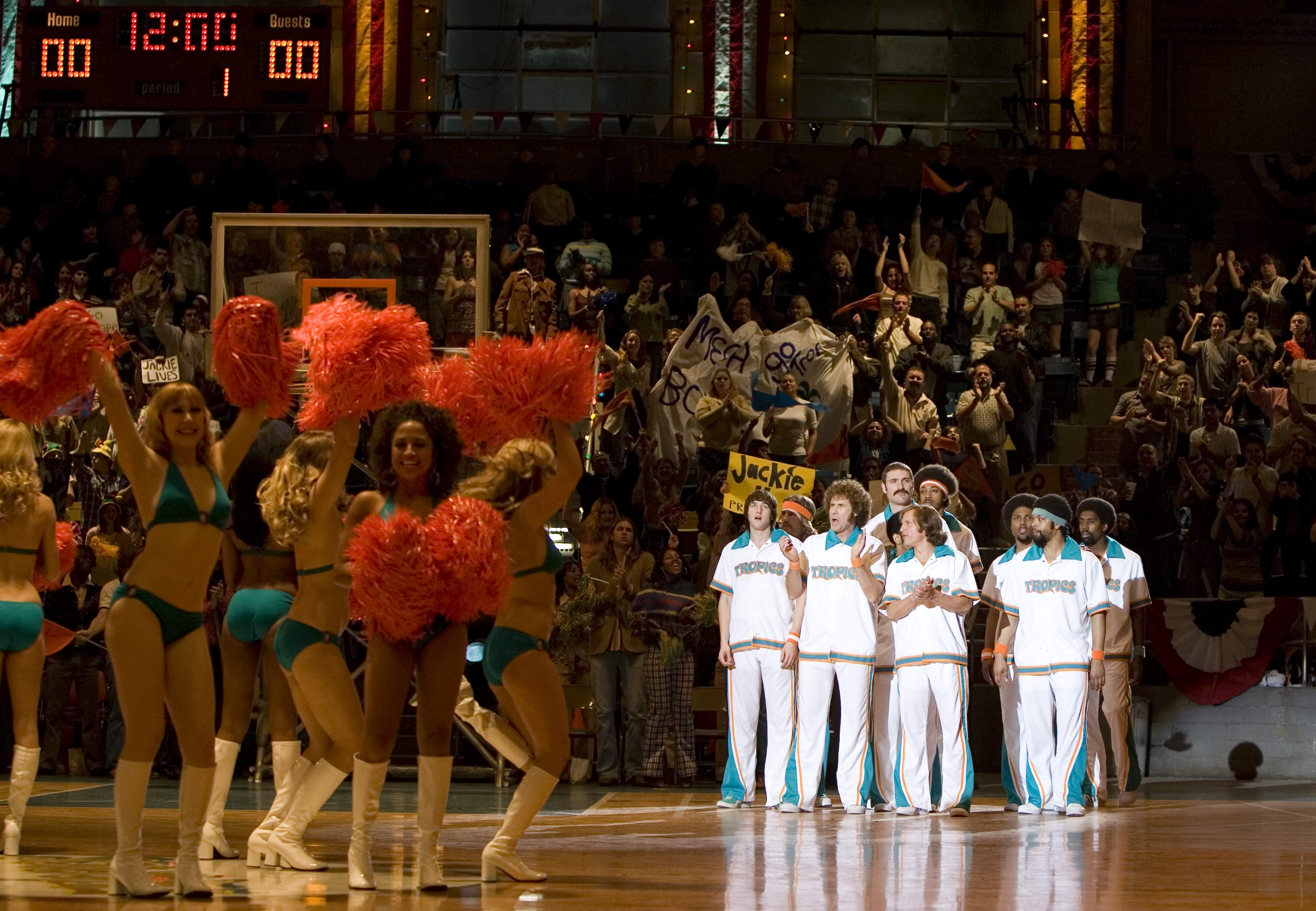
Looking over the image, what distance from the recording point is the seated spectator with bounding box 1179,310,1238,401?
16594 mm

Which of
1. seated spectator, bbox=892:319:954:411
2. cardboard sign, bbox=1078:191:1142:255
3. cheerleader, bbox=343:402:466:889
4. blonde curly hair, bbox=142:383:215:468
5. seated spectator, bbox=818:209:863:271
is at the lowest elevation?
cheerleader, bbox=343:402:466:889

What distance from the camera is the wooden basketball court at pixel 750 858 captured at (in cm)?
607

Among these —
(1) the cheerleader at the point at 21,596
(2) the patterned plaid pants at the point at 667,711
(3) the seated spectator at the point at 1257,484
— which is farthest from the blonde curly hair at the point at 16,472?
(3) the seated spectator at the point at 1257,484

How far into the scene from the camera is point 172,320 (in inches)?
695

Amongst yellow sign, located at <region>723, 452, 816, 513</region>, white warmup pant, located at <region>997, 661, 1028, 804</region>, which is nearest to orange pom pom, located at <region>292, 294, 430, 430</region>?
white warmup pant, located at <region>997, 661, 1028, 804</region>

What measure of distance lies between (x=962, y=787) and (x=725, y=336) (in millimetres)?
6657

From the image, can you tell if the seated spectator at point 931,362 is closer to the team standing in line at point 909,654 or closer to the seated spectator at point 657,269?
the seated spectator at point 657,269

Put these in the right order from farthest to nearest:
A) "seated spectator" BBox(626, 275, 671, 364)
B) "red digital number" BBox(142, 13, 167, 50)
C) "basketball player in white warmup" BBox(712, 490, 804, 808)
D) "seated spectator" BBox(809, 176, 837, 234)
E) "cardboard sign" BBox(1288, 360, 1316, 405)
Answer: "red digital number" BBox(142, 13, 167, 50)
"seated spectator" BBox(809, 176, 837, 234)
"seated spectator" BBox(626, 275, 671, 364)
"cardboard sign" BBox(1288, 360, 1316, 405)
"basketball player in white warmup" BBox(712, 490, 804, 808)

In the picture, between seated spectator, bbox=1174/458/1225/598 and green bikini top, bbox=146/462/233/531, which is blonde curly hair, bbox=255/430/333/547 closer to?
green bikini top, bbox=146/462/233/531

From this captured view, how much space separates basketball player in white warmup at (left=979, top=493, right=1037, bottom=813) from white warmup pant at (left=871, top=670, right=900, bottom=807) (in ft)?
2.14

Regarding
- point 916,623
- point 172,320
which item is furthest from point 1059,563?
point 172,320

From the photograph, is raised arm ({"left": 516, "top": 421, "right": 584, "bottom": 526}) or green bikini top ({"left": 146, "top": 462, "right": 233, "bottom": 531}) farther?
raised arm ({"left": 516, "top": 421, "right": 584, "bottom": 526})

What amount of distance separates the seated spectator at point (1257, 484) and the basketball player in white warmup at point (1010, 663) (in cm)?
444

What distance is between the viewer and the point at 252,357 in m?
6.24
